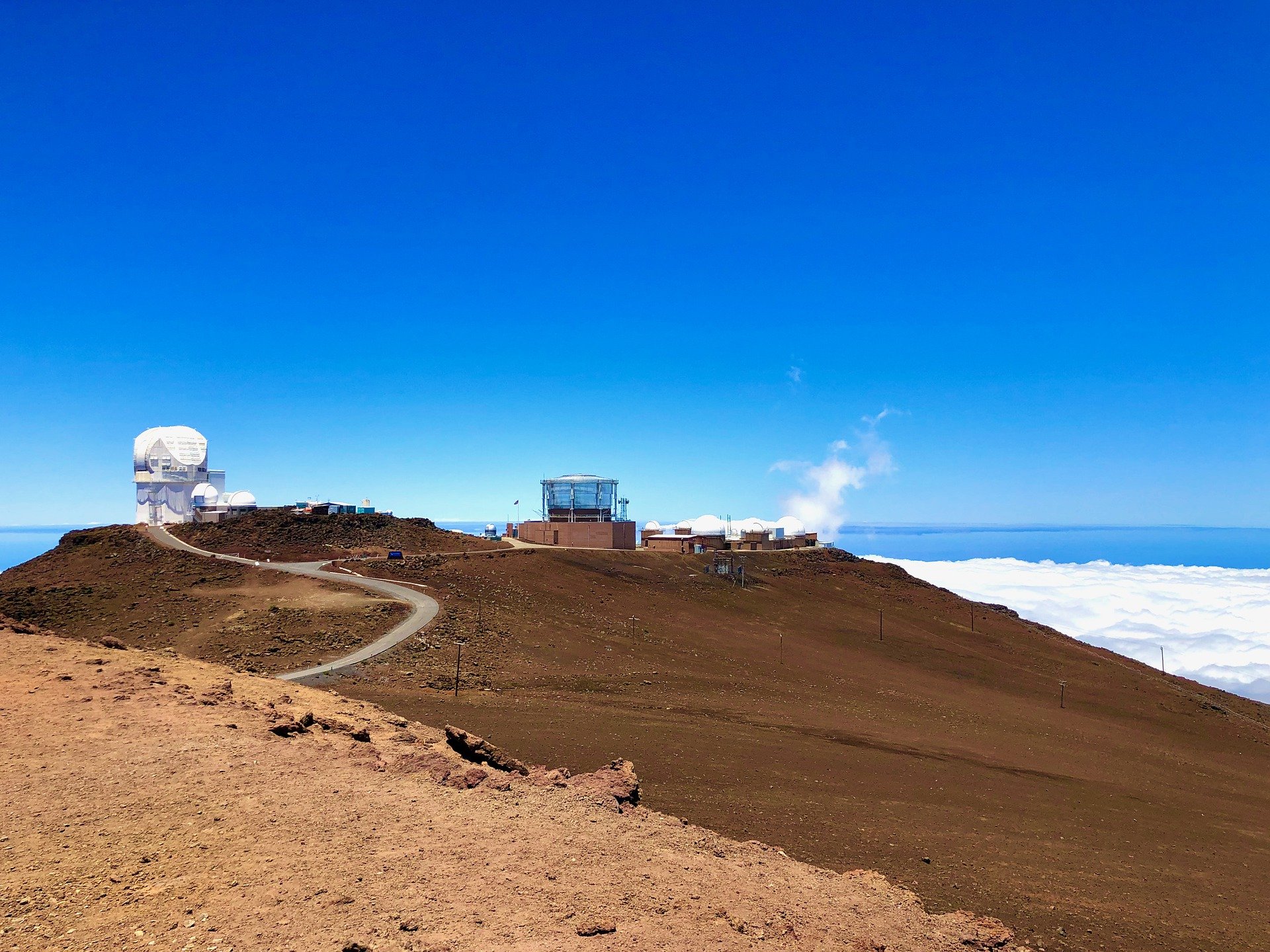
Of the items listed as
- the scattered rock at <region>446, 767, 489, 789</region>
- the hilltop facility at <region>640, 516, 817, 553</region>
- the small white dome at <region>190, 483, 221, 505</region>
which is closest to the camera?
the scattered rock at <region>446, 767, 489, 789</region>

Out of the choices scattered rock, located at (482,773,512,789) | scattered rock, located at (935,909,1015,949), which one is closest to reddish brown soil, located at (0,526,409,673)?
scattered rock, located at (482,773,512,789)

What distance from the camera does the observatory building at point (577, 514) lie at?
2256 inches

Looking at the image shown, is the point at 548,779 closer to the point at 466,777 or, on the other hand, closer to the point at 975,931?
the point at 466,777

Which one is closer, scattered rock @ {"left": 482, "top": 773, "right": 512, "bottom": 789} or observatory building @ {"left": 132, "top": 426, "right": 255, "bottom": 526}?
scattered rock @ {"left": 482, "top": 773, "right": 512, "bottom": 789}

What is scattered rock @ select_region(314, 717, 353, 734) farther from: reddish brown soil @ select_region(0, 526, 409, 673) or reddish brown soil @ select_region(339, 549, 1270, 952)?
reddish brown soil @ select_region(0, 526, 409, 673)

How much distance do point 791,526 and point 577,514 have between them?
3886cm

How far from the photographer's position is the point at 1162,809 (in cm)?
1714

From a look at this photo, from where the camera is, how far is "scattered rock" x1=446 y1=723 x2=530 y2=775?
33.9 ft

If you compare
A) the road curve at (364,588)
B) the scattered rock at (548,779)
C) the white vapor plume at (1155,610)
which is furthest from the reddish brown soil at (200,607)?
the white vapor plume at (1155,610)

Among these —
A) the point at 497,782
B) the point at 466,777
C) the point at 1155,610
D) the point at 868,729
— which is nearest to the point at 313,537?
the point at 868,729

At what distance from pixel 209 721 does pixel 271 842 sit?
412cm

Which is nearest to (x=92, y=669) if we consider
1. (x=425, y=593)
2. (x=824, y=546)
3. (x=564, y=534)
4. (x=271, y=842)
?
(x=271, y=842)

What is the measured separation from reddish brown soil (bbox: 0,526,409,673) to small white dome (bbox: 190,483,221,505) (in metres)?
25.6

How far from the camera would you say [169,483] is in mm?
63156
